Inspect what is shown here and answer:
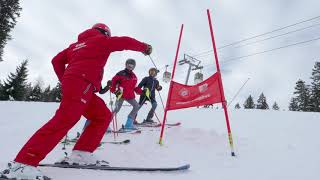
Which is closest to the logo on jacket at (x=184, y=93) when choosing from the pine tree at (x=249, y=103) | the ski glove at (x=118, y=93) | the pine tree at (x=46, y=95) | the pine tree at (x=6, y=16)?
the ski glove at (x=118, y=93)

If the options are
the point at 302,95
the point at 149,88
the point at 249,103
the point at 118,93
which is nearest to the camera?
the point at 118,93

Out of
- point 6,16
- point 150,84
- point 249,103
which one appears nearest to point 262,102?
point 249,103

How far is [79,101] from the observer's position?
10.9 feet

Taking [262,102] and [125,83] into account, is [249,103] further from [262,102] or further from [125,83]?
[125,83]

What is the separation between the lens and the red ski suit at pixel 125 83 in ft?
26.0

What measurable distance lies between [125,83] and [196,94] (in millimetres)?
3069

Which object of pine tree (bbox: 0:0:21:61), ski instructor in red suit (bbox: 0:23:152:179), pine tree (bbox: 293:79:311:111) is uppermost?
pine tree (bbox: 0:0:21:61)

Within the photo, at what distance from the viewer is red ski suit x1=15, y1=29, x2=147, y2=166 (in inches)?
117

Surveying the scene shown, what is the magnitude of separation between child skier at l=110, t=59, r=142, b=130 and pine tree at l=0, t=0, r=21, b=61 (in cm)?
2972

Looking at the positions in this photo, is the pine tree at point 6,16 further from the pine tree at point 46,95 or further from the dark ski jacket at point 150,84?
the pine tree at point 46,95

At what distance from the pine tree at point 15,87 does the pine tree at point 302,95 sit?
52976mm

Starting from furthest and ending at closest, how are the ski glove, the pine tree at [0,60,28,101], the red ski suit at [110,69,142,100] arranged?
the pine tree at [0,60,28,101] → the red ski suit at [110,69,142,100] → the ski glove

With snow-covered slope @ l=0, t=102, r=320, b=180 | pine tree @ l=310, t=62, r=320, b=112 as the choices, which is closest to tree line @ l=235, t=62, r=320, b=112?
pine tree @ l=310, t=62, r=320, b=112

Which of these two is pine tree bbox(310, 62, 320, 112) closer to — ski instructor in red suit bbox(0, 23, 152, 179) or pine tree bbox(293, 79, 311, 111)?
pine tree bbox(293, 79, 311, 111)
